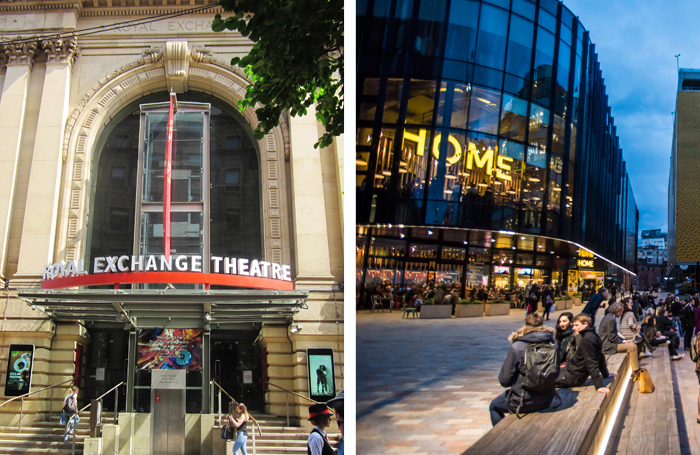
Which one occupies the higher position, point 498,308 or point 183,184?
point 183,184

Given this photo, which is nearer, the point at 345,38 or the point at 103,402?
the point at 345,38

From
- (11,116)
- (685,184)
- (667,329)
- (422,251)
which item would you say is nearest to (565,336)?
(667,329)

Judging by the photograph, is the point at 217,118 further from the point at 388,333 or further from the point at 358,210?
the point at 388,333

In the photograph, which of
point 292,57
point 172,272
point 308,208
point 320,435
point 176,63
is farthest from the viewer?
point 176,63

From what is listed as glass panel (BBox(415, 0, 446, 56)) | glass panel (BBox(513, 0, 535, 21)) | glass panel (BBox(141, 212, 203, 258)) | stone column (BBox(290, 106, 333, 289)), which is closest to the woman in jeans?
stone column (BBox(290, 106, 333, 289))

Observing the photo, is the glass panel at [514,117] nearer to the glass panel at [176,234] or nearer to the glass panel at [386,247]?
the glass panel at [386,247]

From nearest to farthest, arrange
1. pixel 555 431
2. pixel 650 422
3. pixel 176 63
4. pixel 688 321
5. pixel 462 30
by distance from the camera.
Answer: pixel 555 431
pixel 650 422
pixel 688 321
pixel 462 30
pixel 176 63

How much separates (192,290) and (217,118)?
164 cm

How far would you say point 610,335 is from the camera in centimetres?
422

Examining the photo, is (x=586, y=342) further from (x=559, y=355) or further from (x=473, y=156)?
(x=473, y=156)

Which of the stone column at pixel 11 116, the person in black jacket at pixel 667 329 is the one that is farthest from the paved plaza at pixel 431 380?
the stone column at pixel 11 116

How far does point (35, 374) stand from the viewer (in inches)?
155

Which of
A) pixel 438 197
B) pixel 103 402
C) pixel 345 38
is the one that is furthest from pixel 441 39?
pixel 103 402

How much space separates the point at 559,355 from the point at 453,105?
1801mm
